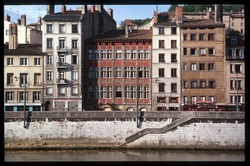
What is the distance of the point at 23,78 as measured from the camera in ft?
128

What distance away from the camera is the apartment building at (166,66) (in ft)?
131

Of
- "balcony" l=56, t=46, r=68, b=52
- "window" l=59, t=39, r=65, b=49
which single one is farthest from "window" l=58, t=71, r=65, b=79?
"window" l=59, t=39, r=65, b=49

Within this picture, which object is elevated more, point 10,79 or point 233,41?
point 233,41

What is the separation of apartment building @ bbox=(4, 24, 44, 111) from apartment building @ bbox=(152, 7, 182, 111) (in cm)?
1012

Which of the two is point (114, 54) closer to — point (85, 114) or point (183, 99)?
point (183, 99)

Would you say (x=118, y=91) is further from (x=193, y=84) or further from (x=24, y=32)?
(x=24, y=32)

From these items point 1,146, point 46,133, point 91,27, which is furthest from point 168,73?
point 1,146

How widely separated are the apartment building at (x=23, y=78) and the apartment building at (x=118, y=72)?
4310 mm

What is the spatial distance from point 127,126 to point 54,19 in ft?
45.2

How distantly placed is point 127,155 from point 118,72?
44.6ft

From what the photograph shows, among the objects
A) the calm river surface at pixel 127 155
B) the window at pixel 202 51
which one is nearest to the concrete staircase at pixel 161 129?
the calm river surface at pixel 127 155

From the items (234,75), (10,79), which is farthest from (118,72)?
(234,75)

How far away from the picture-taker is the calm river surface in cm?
2645

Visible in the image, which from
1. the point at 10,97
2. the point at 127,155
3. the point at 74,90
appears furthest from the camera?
the point at 74,90
